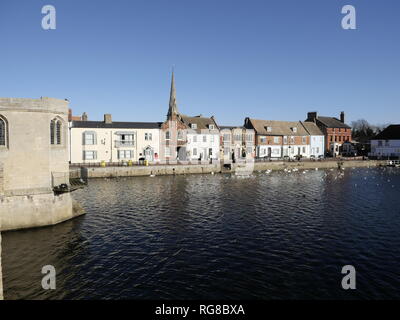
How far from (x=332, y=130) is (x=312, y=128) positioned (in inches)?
287

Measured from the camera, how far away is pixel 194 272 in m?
16.8

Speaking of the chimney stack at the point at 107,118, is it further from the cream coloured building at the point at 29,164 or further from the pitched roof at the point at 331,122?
the pitched roof at the point at 331,122

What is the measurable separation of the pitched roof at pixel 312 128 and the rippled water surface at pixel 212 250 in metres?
59.8

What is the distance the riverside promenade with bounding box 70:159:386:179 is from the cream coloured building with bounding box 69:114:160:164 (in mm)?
6570

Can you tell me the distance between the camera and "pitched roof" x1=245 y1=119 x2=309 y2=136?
Answer: 85.1 metres

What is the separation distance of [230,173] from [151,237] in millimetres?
42008

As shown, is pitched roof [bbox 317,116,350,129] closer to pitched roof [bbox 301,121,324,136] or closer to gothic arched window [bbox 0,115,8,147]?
pitched roof [bbox 301,121,324,136]

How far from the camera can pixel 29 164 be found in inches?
883

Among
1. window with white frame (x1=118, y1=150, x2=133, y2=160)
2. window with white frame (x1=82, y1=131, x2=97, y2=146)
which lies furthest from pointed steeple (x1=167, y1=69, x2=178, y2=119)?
window with white frame (x1=82, y1=131, x2=97, y2=146)

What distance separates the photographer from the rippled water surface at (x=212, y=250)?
14977 millimetres

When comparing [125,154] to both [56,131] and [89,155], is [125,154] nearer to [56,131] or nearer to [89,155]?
[89,155]

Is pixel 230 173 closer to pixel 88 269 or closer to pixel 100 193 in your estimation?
pixel 100 193

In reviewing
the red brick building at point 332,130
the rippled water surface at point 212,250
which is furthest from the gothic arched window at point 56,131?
the red brick building at point 332,130

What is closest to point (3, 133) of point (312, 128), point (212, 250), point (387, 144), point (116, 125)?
point (212, 250)
